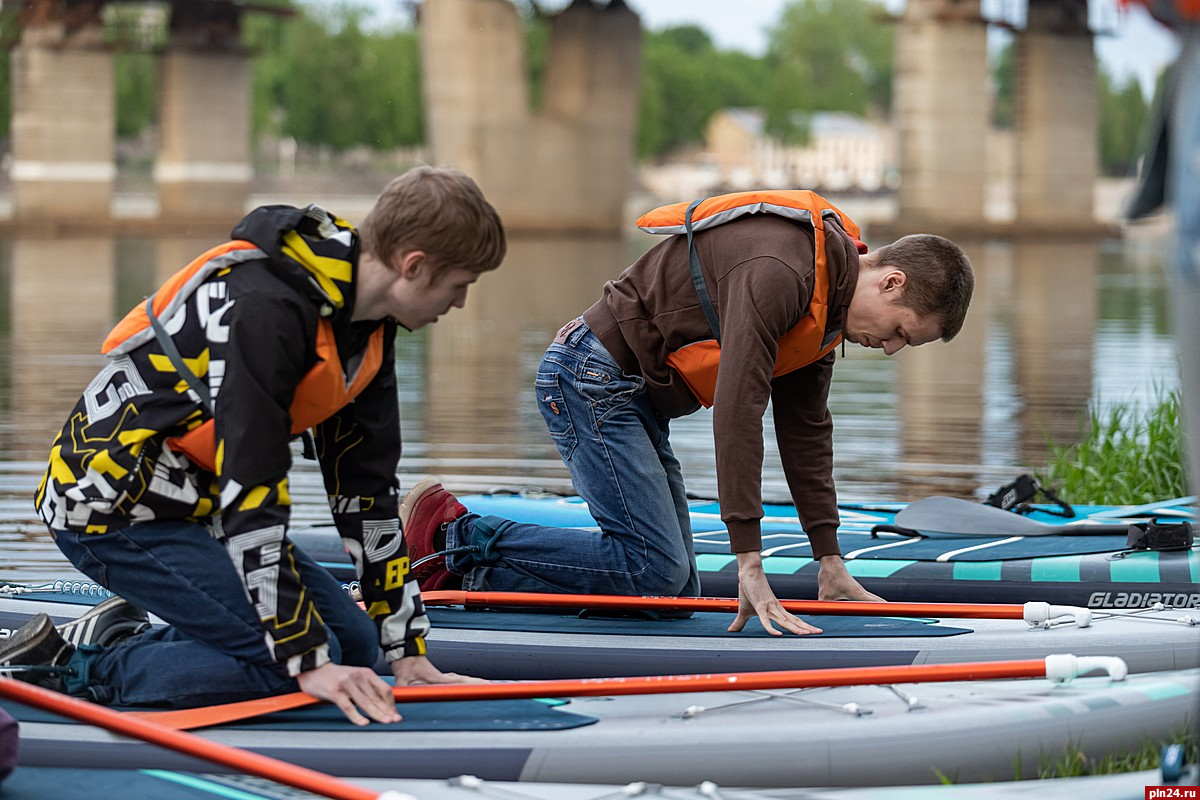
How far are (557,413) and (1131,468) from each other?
127 inches

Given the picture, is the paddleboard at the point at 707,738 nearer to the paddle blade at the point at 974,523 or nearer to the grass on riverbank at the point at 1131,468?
the paddle blade at the point at 974,523

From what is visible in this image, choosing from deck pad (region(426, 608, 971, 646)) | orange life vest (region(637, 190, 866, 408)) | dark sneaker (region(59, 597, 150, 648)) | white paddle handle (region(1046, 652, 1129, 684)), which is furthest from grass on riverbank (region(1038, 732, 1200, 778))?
dark sneaker (region(59, 597, 150, 648))

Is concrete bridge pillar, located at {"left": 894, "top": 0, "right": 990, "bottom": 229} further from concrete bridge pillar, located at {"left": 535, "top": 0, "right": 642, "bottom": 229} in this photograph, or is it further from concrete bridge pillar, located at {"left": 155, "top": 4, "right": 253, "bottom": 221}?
concrete bridge pillar, located at {"left": 155, "top": 4, "right": 253, "bottom": 221}

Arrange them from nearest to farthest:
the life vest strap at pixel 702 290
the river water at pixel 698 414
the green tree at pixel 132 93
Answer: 1. the life vest strap at pixel 702 290
2. the river water at pixel 698 414
3. the green tree at pixel 132 93

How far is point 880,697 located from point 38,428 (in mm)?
6518

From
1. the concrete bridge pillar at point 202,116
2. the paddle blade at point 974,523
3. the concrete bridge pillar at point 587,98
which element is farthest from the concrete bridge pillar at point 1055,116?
the paddle blade at point 974,523

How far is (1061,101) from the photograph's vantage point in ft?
132

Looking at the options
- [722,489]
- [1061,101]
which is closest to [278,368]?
[722,489]

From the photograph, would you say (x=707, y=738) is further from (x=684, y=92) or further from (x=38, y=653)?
(x=684, y=92)

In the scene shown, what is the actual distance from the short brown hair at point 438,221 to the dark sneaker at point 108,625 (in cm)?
118

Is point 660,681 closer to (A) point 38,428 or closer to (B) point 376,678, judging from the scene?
(B) point 376,678

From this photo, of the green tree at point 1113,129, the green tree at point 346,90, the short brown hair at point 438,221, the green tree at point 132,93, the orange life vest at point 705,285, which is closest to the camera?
the short brown hair at point 438,221

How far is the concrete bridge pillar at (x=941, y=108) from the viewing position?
36438 mm

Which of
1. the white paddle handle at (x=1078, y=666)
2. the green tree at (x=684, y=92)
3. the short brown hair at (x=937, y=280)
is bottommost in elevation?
the white paddle handle at (x=1078, y=666)
